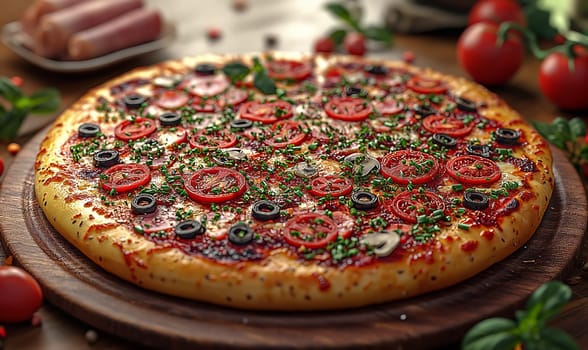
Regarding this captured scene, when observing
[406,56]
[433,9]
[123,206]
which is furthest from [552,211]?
[433,9]

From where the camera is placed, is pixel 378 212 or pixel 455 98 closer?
pixel 378 212

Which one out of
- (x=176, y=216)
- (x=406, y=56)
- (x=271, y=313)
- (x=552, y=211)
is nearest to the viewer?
(x=271, y=313)

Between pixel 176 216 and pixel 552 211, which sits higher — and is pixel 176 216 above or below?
above

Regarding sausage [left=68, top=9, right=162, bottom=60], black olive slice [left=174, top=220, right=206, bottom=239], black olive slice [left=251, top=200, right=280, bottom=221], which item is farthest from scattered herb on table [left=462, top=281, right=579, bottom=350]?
sausage [left=68, top=9, right=162, bottom=60]

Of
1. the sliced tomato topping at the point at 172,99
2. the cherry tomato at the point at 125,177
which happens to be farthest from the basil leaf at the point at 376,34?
the cherry tomato at the point at 125,177

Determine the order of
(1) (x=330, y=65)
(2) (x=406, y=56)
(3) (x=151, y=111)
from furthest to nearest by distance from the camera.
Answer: (2) (x=406, y=56), (1) (x=330, y=65), (3) (x=151, y=111)

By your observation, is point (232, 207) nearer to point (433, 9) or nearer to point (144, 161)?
point (144, 161)

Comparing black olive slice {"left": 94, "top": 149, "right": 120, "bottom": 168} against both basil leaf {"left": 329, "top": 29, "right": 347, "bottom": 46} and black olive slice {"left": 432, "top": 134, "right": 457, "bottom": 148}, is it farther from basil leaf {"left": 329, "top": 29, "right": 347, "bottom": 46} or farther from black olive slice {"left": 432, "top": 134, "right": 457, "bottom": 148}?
basil leaf {"left": 329, "top": 29, "right": 347, "bottom": 46}

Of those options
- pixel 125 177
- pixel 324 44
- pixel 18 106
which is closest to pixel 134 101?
pixel 18 106
